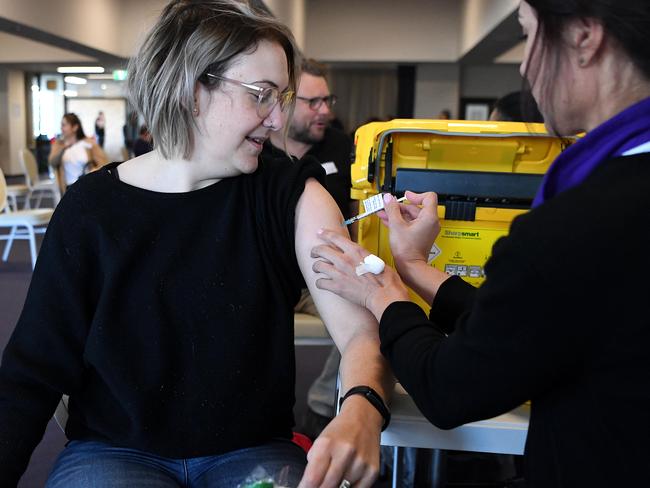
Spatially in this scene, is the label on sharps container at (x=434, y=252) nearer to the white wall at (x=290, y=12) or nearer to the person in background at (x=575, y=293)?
the person in background at (x=575, y=293)

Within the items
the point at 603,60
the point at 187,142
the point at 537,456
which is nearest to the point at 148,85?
the point at 187,142

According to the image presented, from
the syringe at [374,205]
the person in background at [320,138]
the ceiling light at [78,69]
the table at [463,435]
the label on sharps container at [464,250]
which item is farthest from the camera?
the ceiling light at [78,69]

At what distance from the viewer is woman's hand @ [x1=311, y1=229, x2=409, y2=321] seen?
931 millimetres

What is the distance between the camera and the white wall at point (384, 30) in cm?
1123

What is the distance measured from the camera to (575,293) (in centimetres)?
63

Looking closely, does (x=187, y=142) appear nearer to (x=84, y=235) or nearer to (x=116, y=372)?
(x=84, y=235)

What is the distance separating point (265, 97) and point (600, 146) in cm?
61

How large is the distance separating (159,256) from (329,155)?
202 cm

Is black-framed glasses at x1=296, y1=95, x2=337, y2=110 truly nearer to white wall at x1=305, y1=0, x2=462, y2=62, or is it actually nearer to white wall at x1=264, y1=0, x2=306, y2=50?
white wall at x1=264, y1=0, x2=306, y2=50

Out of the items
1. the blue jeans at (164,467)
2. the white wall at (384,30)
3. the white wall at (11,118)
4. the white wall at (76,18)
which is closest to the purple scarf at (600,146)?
the blue jeans at (164,467)

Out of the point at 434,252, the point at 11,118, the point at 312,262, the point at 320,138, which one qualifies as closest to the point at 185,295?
the point at 312,262

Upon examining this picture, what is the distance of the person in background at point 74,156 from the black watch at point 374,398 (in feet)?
19.6

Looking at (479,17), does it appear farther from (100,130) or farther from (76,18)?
(100,130)

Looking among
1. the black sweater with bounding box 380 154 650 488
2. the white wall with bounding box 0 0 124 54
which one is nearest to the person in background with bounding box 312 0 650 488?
the black sweater with bounding box 380 154 650 488
